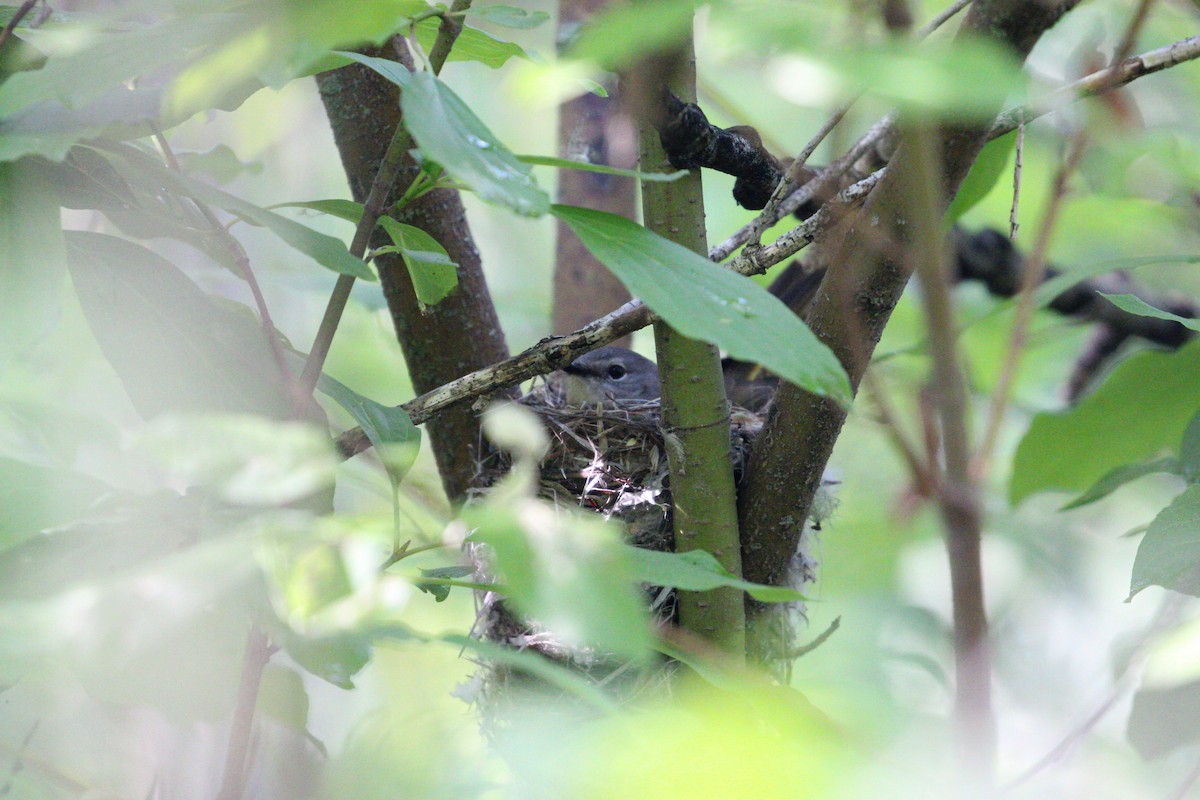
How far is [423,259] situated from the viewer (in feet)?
4.80

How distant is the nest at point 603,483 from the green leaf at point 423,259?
0.78 metres

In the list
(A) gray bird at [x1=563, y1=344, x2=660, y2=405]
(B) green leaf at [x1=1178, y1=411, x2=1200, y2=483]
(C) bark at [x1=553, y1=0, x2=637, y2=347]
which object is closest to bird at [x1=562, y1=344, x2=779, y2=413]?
(A) gray bird at [x1=563, y1=344, x2=660, y2=405]

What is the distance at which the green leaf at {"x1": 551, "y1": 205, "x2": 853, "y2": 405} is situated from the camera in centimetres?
90

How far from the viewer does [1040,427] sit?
2.15m

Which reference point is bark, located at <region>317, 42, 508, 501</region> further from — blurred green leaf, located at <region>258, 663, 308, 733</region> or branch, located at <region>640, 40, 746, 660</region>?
blurred green leaf, located at <region>258, 663, 308, 733</region>

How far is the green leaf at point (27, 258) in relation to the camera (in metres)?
1.13

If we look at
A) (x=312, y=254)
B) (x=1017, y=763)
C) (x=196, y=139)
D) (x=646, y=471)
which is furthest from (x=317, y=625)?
(x=196, y=139)

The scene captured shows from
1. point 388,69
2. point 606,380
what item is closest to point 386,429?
point 388,69

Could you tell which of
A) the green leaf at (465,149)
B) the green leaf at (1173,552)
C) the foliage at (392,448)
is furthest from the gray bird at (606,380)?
the green leaf at (465,149)

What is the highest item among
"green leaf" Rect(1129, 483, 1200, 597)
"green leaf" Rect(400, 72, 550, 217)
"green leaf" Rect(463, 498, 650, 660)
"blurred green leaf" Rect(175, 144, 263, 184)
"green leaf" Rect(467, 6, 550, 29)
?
"green leaf" Rect(467, 6, 550, 29)

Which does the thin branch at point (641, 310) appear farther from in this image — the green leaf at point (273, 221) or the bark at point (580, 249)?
the bark at point (580, 249)

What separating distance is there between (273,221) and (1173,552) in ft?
4.43

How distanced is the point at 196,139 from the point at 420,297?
14.5ft

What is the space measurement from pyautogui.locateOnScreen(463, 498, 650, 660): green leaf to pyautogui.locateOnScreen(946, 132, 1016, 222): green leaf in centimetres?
138
